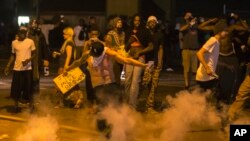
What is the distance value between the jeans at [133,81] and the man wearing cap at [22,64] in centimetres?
187

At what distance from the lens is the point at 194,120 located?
1111 cm

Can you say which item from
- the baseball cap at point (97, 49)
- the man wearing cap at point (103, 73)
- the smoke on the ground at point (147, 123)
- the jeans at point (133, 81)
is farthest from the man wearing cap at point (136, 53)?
the baseball cap at point (97, 49)

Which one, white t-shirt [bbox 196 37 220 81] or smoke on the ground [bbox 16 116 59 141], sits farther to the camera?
white t-shirt [bbox 196 37 220 81]

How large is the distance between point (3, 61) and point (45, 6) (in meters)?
6.72

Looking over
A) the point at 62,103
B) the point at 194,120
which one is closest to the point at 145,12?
the point at 62,103

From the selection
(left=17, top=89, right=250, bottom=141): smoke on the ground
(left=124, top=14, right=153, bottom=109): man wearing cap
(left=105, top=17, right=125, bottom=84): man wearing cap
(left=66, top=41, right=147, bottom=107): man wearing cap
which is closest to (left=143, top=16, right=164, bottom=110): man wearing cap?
(left=124, top=14, right=153, bottom=109): man wearing cap

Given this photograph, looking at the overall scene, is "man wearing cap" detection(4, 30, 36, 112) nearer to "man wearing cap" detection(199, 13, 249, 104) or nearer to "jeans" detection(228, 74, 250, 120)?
"man wearing cap" detection(199, 13, 249, 104)

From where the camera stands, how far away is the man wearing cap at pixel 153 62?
12.3 metres

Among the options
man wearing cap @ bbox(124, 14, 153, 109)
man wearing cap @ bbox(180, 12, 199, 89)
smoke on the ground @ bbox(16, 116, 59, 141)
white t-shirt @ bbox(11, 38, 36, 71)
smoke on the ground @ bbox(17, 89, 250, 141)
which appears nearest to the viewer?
smoke on the ground @ bbox(17, 89, 250, 141)

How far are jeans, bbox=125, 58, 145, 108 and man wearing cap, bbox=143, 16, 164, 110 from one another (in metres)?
0.27

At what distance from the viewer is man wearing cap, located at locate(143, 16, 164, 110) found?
483 inches

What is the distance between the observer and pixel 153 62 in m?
12.3

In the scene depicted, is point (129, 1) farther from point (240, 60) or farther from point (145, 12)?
point (240, 60)

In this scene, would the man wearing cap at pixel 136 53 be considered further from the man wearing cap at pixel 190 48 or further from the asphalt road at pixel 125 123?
the man wearing cap at pixel 190 48
